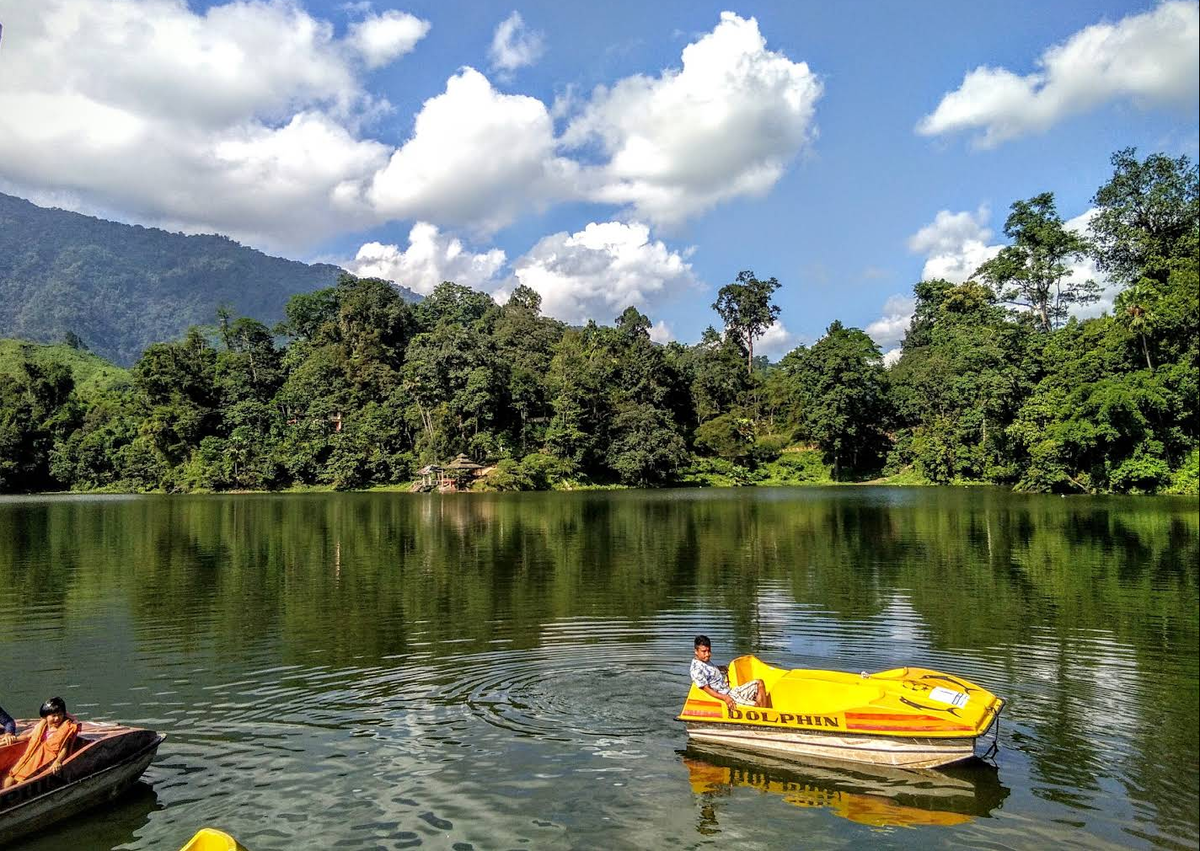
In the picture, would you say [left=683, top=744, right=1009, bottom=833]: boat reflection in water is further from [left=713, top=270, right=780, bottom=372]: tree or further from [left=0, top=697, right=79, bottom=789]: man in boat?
[left=713, top=270, right=780, bottom=372]: tree

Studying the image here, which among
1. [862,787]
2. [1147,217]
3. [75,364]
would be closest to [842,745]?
[862,787]

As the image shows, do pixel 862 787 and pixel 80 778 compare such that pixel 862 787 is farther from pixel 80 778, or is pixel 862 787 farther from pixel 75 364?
pixel 75 364

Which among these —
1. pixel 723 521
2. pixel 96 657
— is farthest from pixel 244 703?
pixel 723 521

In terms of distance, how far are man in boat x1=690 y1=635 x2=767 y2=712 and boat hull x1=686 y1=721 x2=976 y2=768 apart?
1.35 ft

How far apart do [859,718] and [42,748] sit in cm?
1037

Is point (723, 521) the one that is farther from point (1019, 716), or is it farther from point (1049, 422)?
point (1049, 422)

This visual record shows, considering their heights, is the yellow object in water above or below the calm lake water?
above

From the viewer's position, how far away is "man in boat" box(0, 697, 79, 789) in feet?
31.4

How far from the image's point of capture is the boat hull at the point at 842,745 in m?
10.4

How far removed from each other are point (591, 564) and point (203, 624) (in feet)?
44.0

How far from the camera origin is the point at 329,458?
314ft

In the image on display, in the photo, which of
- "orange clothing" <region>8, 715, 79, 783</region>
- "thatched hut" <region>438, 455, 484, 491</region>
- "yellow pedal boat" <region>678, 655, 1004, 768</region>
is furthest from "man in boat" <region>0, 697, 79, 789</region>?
"thatched hut" <region>438, 455, 484, 491</region>

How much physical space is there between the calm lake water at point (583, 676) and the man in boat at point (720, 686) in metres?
0.86

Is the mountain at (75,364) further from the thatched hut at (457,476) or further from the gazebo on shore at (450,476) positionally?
the thatched hut at (457,476)
